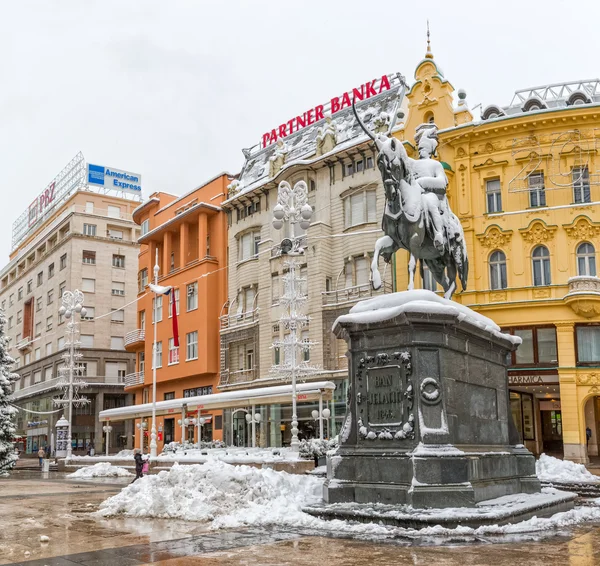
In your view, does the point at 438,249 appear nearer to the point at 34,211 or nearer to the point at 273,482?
the point at 273,482

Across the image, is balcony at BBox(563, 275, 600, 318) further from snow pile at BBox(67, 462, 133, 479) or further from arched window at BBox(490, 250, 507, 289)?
snow pile at BBox(67, 462, 133, 479)

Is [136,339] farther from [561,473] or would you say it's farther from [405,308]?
[405,308]

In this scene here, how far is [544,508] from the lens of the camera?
482 inches

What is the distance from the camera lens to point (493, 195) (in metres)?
38.0

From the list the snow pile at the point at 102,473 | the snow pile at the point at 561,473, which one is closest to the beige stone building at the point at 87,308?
the snow pile at the point at 102,473

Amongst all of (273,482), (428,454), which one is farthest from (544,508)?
(273,482)

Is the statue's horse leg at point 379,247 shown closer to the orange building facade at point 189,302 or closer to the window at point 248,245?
the window at point 248,245

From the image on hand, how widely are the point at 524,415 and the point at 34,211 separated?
77895 millimetres

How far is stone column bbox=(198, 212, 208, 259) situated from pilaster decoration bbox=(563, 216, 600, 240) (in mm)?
25851

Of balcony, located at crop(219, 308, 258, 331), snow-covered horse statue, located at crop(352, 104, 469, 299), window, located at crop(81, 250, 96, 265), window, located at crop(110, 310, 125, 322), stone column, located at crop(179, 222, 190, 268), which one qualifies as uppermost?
window, located at crop(81, 250, 96, 265)

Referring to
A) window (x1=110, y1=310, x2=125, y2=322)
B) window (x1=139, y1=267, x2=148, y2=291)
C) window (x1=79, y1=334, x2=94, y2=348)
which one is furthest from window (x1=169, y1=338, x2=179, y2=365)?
window (x1=110, y1=310, x2=125, y2=322)

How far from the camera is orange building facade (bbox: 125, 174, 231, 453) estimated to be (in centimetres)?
5025

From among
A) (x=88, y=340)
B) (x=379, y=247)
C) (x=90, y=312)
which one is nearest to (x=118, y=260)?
(x=90, y=312)

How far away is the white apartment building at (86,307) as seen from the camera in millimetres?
72000
